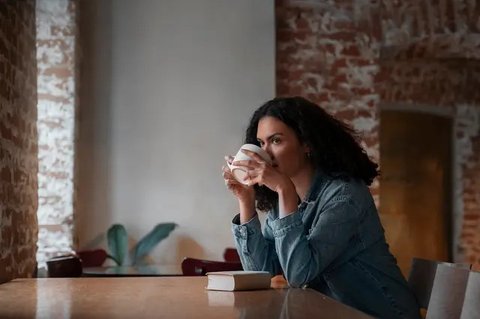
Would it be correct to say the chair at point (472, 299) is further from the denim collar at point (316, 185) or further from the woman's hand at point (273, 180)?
the denim collar at point (316, 185)

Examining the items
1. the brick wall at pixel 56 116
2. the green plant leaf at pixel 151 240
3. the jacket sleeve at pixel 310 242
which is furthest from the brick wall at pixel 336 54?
the jacket sleeve at pixel 310 242

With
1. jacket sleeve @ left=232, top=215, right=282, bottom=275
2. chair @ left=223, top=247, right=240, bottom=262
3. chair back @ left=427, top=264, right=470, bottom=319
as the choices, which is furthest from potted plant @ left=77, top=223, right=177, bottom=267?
chair back @ left=427, top=264, right=470, bottom=319

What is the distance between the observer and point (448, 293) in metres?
2.43

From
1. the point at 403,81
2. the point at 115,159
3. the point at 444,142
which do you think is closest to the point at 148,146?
the point at 115,159

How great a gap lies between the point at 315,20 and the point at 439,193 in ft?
9.98

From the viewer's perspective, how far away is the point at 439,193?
9148mm

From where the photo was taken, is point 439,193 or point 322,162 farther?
point 439,193

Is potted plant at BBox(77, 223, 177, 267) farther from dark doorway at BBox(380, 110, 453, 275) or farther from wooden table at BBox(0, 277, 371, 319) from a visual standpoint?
dark doorway at BBox(380, 110, 453, 275)

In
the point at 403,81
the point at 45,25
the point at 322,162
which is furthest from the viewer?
the point at 403,81

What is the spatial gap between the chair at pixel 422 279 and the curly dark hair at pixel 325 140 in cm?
Result: 36

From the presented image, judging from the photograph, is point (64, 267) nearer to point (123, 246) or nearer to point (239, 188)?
point (239, 188)

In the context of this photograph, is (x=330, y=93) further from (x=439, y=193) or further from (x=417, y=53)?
(x=439, y=193)

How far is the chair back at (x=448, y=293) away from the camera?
2398mm

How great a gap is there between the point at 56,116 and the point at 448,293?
428 cm
